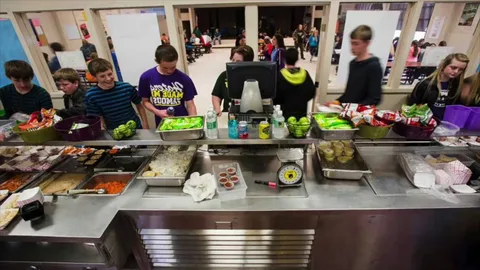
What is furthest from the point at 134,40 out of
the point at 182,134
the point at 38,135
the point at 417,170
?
the point at 417,170

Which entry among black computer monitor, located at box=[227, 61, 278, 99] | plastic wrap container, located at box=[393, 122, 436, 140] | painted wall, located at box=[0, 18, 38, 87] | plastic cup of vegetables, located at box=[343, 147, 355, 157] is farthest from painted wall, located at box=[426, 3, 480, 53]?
painted wall, located at box=[0, 18, 38, 87]

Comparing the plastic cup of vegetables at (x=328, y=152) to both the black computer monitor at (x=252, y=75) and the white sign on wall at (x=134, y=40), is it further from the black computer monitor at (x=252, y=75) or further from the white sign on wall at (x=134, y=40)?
the white sign on wall at (x=134, y=40)

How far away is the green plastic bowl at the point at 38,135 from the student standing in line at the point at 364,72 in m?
2.30

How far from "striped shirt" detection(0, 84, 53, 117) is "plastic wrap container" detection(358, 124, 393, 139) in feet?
8.74

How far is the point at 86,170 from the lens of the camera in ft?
5.60

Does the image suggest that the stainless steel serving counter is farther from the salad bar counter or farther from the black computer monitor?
the black computer monitor

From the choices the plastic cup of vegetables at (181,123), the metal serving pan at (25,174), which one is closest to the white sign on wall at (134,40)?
the metal serving pan at (25,174)

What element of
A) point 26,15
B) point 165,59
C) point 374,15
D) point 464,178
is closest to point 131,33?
point 26,15

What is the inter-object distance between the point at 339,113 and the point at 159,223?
4.36 feet

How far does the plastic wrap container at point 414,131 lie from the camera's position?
1328 mm

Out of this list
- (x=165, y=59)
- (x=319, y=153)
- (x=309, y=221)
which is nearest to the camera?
(x=309, y=221)

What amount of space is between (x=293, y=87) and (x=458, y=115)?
117cm

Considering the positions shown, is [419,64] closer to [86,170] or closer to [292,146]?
[292,146]

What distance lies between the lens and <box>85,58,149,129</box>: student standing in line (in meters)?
1.90
